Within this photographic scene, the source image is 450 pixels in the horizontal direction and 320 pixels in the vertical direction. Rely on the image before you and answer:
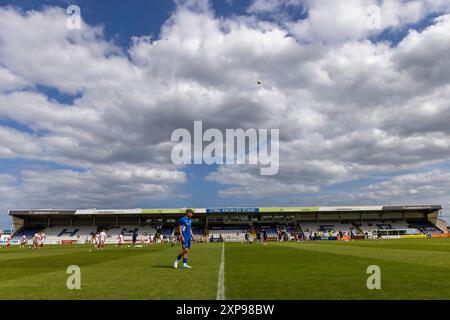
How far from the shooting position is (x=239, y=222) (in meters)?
89.2

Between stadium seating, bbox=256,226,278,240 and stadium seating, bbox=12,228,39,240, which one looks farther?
stadium seating, bbox=12,228,39,240

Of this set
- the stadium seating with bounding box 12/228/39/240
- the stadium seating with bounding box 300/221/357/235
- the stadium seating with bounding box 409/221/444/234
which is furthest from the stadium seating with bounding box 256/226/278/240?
the stadium seating with bounding box 12/228/39/240

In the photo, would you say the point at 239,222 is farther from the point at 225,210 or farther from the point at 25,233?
the point at 25,233

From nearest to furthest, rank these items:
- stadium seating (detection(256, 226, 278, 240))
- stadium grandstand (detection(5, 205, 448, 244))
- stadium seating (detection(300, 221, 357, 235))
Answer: stadium seating (detection(256, 226, 278, 240)) < stadium grandstand (detection(5, 205, 448, 244)) < stadium seating (detection(300, 221, 357, 235))

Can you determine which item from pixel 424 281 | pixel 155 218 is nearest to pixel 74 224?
pixel 155 218

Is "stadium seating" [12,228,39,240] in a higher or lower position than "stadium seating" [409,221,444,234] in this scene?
lower

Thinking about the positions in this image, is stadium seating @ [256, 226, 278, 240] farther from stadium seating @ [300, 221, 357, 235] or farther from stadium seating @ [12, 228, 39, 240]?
stadium seating @ [12, 228, 39, 240]

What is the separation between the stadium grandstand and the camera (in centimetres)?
7890

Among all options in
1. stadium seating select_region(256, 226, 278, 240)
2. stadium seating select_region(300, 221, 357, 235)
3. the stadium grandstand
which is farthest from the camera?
stadium seating select_region(300, 221, 357, 235)

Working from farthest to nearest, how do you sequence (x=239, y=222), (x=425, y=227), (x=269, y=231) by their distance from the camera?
(x=239, y=222) < (x=269, y=231) < (x=425, y=227)

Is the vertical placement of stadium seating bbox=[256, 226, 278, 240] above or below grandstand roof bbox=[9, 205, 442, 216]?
below

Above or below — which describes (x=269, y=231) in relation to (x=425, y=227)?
below

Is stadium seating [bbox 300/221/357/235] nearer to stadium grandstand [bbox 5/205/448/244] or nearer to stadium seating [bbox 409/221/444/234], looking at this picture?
stadium grandstand [bbox 5/205/448/244]

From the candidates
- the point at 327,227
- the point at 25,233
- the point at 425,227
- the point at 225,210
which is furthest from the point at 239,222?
the point at 25,233
